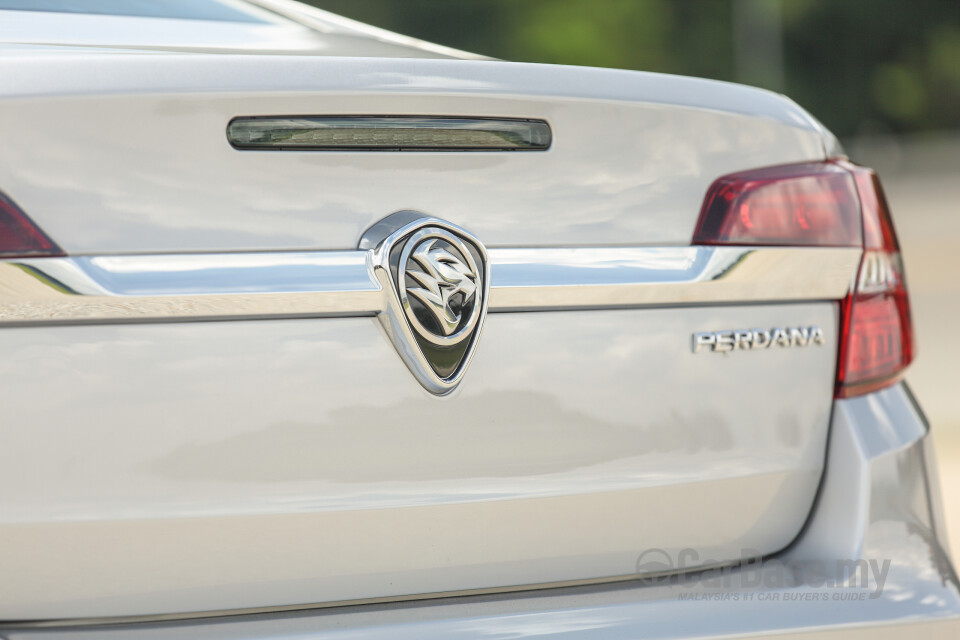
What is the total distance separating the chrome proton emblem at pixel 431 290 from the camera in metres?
1.29

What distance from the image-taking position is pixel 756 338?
150cm

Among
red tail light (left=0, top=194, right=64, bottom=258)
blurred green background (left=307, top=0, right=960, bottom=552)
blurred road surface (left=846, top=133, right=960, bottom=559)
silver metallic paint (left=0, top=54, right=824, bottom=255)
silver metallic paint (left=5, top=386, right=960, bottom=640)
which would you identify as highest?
blurred green background (left=307, top=0, right=960, bottom=552)

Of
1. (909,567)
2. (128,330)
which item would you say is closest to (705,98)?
(909,567)

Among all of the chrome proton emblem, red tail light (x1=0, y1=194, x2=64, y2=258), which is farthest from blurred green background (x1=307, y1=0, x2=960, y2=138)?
red tail light (x1=0, y1=194, x2=64, y2=258)

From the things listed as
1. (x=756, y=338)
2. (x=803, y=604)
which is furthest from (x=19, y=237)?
(x=803, y=604)

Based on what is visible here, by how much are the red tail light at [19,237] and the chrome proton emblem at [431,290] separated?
13.3 inches

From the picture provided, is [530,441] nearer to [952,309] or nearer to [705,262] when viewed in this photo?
[705,262]

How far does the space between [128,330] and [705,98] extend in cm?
81

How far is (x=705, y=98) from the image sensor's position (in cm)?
152

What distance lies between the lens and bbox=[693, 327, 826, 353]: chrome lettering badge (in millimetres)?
1473

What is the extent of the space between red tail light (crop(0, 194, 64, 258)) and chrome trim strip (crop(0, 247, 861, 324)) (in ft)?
0.04

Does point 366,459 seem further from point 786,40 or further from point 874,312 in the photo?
point 786,40

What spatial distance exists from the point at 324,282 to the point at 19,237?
0.32 m

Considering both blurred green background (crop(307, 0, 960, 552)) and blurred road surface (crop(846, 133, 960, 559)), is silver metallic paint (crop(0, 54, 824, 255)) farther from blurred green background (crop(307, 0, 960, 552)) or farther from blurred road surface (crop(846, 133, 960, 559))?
blurred green background (crop(307, 0, 960, 552))
